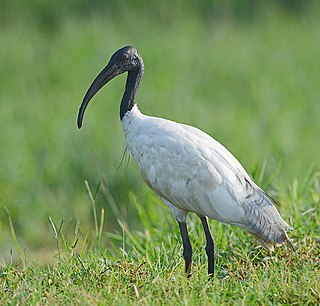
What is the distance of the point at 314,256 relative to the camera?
4980mm

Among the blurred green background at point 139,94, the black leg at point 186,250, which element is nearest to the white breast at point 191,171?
the black leg at point 186,250

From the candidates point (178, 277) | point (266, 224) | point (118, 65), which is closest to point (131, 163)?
point (118, 65)

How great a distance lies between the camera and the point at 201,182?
4.82 meters

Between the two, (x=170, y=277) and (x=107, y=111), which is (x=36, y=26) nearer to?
(x=107, y=111)

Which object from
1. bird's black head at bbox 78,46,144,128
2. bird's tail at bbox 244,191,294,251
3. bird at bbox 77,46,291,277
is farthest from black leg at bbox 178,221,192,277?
bird's black head at bbox 78,46,144,128

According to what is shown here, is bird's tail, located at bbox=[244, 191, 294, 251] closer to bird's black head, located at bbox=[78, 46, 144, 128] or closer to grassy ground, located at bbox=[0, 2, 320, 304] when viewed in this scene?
grassy ground, located at bbox=[0, 2, 320, 304]

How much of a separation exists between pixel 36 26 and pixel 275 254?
8.72 m

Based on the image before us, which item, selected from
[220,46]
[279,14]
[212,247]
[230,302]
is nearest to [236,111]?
[220,46]

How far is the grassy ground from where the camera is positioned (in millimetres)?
4539

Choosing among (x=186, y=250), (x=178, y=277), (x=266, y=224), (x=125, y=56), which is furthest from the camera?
(x=125, y=56)

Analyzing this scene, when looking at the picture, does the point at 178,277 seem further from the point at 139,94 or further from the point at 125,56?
the point at 139,94

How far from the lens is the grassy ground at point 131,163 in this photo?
179 inches

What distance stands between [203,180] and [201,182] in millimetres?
17

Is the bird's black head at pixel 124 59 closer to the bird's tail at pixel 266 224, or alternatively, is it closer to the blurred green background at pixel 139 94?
the bird's tail at pixel 266 224
